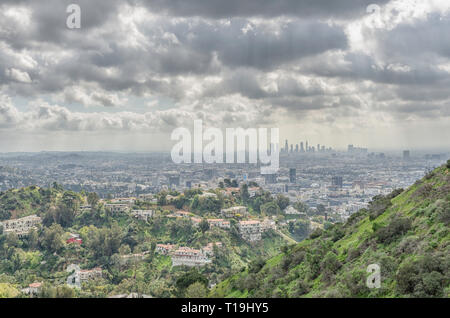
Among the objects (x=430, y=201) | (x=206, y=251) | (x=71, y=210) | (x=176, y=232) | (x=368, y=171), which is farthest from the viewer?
(x=368, y=171)

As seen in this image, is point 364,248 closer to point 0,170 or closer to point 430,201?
point 430,201

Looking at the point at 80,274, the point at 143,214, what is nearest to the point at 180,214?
the point at 143,214

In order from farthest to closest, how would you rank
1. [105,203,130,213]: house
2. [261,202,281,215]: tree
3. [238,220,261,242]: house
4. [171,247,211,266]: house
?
[261,202,281,215]: tree → [105,203,130,213]: house → [238,220,261,242]: house → [171,247,211,266]: house

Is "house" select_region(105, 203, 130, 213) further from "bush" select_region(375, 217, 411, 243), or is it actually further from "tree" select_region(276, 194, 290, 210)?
"bush" select_region(375, 217, 411, 243)

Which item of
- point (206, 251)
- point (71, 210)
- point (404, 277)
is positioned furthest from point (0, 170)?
point (404, 277)

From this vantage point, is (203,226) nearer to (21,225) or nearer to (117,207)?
(117,207)

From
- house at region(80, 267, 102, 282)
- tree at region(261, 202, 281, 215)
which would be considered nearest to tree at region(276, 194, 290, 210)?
tree at region(261, 202, 281, 215)

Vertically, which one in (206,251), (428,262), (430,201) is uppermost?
(430,201)
